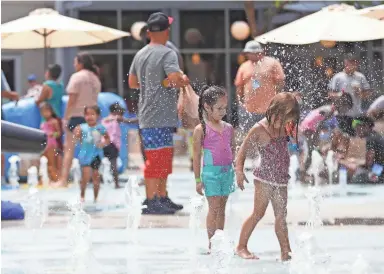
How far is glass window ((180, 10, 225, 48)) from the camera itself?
83.0ft

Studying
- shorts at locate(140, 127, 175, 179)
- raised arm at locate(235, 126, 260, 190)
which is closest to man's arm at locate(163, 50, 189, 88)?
shorts at locate(140, 127, 175, 179)

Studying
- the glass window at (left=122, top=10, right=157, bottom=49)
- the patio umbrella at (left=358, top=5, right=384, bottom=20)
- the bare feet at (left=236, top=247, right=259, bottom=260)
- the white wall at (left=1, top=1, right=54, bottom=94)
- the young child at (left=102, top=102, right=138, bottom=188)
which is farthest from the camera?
the glass window at (left=122, top=10, right=157, bottom=49)

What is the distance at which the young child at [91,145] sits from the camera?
1216cm

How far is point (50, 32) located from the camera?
1556 cm

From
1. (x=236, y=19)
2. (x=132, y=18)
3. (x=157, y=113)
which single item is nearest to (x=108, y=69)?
(x=132, y=18)

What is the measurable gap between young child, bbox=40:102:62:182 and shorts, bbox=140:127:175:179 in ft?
14.1

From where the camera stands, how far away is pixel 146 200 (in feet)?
35.3

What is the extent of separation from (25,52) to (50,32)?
29.3ft

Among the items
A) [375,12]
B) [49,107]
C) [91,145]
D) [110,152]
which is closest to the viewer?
[91,145]

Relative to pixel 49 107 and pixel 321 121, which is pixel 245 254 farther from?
pixel 49 107

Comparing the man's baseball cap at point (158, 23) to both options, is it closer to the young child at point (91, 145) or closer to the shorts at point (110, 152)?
the young child at point (91, 145)

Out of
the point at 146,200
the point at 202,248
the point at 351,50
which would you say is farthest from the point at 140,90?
the point at 351,50

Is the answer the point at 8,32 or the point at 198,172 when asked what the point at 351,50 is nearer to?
the point at 8,32

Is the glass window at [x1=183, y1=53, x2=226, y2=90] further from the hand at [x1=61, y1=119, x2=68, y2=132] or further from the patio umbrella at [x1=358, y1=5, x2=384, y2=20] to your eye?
the patio umbrella at [x1=358, y1=5, x2=384, y2=20]
